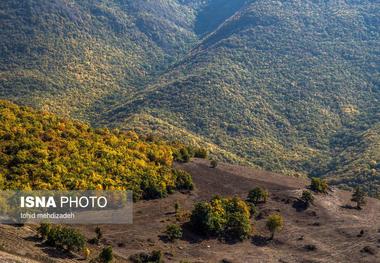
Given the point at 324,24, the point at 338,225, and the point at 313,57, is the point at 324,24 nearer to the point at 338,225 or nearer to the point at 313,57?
the point at 313,57

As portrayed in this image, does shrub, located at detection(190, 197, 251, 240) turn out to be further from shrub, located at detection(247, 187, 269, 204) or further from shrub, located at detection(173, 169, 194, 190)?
shrub, located at detection(173, 169, 194, 190)

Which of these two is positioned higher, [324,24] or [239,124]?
[324,24]

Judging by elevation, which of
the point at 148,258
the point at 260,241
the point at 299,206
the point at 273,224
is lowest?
the point at 148,258

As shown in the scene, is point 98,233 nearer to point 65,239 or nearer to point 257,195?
point 65,239

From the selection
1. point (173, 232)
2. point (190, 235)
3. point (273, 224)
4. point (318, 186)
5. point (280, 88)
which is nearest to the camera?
point (173, 232)

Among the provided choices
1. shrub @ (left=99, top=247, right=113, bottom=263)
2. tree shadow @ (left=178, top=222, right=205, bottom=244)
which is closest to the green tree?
tree shadow @ (left=178, top=222, right=205, bottom=244)

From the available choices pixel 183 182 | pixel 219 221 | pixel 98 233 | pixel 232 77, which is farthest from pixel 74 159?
pixel 232 77

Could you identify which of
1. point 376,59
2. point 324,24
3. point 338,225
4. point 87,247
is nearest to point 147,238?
point 87,247

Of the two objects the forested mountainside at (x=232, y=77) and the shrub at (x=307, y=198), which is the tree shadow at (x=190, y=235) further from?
the forested mountainside at (x=232, y=77)
